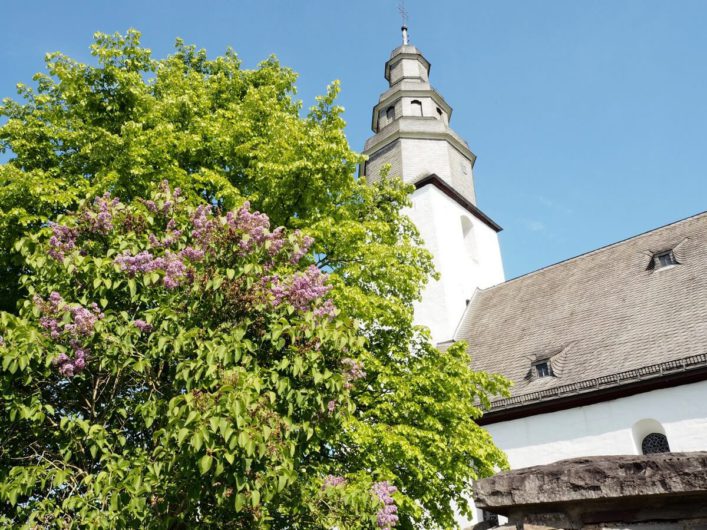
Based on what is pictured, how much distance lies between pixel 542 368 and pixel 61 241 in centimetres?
1304

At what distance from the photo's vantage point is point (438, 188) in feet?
75.9

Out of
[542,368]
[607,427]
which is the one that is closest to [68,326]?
[607,427]

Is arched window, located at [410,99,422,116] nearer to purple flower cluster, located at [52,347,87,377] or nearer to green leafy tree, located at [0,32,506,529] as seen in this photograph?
green leafy tree, located at [0,32,506,529]

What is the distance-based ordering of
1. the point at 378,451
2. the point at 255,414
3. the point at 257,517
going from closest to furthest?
the point at 255,414
the point at 257,517
the point at 378,451

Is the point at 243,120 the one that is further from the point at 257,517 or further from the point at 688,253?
the point at 688,253

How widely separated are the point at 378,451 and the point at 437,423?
1.26 m

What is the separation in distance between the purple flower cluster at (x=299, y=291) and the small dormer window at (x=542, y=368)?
11.4 m

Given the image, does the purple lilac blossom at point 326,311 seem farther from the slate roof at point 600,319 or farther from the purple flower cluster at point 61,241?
the slate roof at point 600,319

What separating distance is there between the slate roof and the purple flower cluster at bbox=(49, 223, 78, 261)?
39.4ft

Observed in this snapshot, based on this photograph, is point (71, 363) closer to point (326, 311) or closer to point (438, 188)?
point (326, 311)

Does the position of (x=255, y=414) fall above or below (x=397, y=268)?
below

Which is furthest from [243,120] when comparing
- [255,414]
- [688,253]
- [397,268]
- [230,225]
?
[688,253]

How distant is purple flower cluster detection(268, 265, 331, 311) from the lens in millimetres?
5246

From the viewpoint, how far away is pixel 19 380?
5223 millimetres
